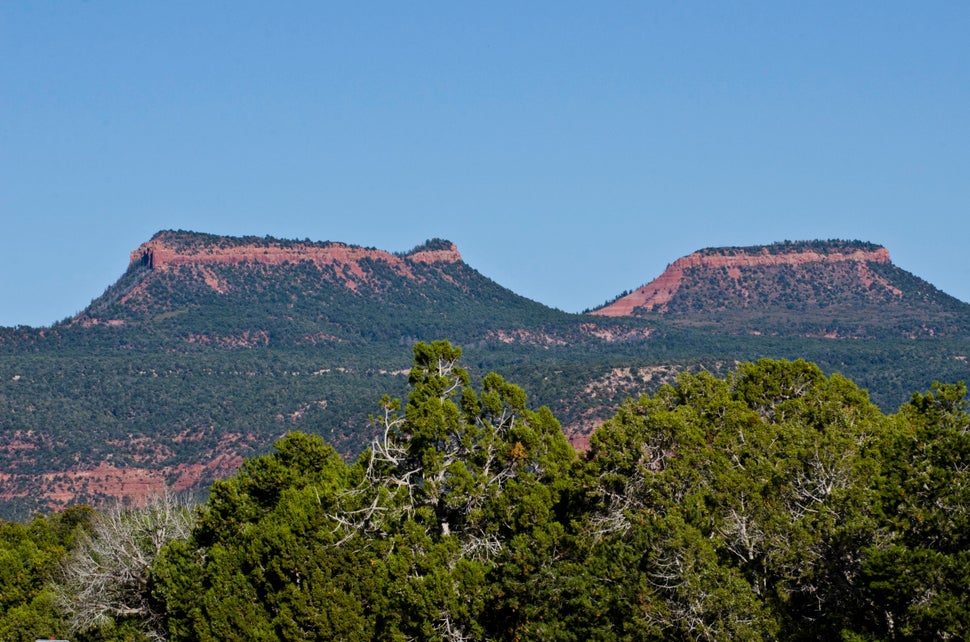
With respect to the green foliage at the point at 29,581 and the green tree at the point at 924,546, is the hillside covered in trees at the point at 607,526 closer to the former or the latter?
the green tree at the point at 924,546

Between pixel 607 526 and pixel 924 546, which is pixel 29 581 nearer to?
pixel 607 526

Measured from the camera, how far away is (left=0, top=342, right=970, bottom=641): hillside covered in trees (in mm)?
46281

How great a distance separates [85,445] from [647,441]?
122 m

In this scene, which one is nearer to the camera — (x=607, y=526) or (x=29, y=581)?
(x=607, y=526)

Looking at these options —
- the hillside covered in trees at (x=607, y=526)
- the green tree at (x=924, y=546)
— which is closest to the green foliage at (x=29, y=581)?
the hillside covered in trees at (x=607, y=526)

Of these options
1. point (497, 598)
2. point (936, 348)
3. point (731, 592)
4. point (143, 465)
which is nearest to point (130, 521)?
point (497, 598)

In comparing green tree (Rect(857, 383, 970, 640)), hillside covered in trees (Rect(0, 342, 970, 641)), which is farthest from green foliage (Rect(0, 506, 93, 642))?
green tree (Rect(857, 383, 970, 640))

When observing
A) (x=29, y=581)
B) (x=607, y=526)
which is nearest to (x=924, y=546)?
(x=607, y=526)

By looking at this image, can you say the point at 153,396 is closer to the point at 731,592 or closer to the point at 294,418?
the point at 294,418

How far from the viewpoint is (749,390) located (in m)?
63.5

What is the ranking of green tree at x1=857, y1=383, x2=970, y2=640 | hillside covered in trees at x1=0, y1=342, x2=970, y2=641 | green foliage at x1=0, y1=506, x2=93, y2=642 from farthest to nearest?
green foliage at x1=0, y1=506, x2=93, y2=642
hillside covered in trees at x1=0, y1=342, x2=970, y2=641
green tree at x1=857, y1=383, x2=970, y2=640

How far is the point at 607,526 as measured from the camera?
2048 inches

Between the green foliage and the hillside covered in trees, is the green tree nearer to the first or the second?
the hillside covered in trees

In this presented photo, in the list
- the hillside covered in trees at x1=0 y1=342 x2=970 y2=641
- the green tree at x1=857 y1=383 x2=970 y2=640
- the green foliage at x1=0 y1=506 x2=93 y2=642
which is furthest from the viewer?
the green foliage at x1=0 y1=506 x2=93 y2=642
